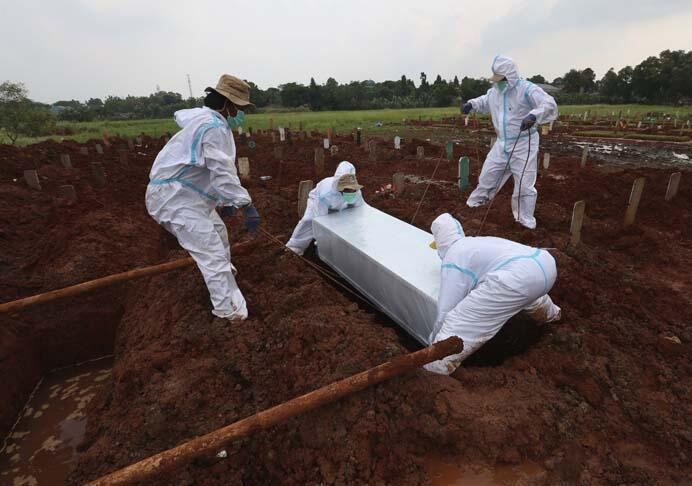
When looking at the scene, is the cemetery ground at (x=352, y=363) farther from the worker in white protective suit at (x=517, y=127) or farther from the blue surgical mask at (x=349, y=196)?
the blue surgical mask at (x=349, y=196)

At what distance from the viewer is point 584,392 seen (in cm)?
246

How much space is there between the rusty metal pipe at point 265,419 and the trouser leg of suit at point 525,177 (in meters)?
3.80

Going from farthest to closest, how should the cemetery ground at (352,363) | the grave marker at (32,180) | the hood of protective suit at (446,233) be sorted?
1. the grave marker at (32,180)
2. the hood of protective suit at (446,233)
3. the cemetery ground at (352,363)

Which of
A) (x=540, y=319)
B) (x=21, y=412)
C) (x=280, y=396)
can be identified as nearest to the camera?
(x=280, y=396)

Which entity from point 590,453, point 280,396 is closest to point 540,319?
point 590,453

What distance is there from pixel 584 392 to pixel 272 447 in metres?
2.04

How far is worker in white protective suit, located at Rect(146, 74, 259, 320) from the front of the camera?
10.3 feet

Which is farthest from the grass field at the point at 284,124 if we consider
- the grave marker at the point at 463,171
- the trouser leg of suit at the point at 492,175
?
the trouser leg of suit at the point at 492,175

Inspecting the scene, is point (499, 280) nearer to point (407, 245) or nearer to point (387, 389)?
point (387, 389)

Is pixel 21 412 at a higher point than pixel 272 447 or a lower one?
lower

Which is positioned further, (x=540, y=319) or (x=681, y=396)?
(x=540, y=319)

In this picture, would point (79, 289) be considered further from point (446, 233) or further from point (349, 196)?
point (446, 233)

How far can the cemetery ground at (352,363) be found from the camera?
2113 millimetres

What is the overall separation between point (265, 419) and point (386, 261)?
1879 mm
